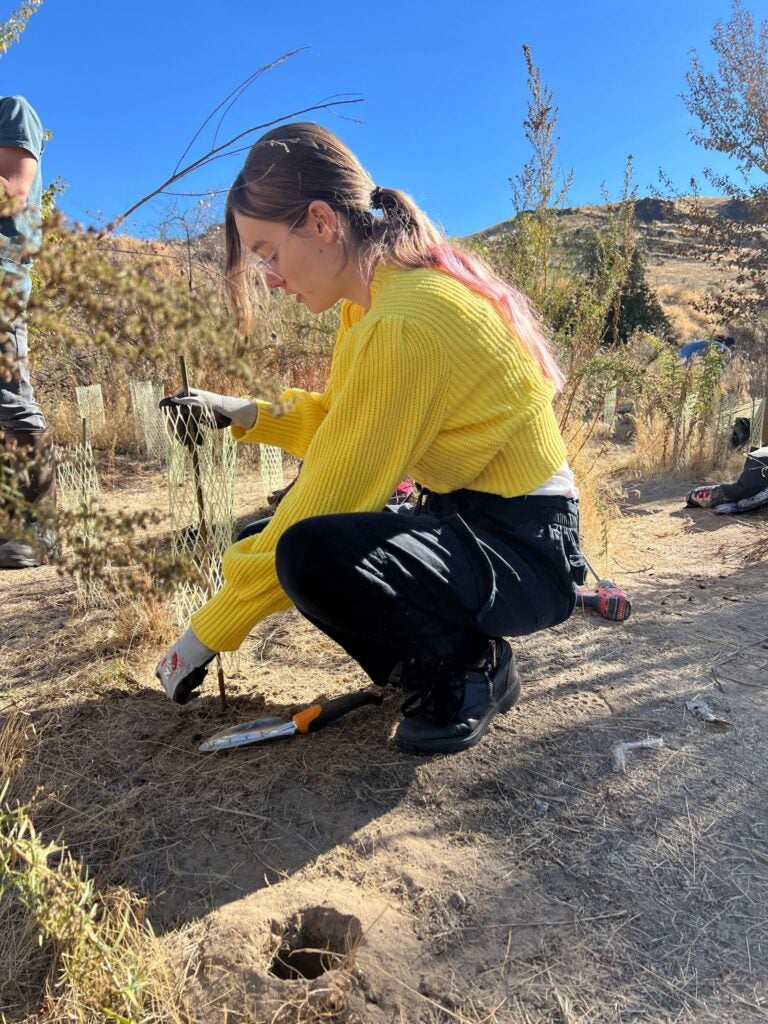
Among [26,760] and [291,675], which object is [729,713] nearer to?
A: [291,675]

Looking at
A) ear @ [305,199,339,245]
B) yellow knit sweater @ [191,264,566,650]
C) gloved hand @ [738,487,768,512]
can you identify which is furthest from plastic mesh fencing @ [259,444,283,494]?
gloved hand @ [738,487,768,512]

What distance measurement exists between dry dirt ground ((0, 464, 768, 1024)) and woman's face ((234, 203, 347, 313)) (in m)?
1.00

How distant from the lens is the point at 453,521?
1.44 metres

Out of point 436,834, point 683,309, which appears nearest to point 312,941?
point 436,834

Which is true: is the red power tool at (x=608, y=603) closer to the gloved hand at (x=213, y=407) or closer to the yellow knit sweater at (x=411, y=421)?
the yellow knit sweater at (x=411, y=421)

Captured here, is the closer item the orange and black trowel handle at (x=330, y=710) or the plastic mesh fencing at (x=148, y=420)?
the orange and black trowel handle at (x=330, y=710)

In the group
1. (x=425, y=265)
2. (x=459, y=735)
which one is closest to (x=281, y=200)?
(x=425, y=265)

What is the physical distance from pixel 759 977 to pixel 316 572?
0.92 meters

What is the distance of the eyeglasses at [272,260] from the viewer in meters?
1.47

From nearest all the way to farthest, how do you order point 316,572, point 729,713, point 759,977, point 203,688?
1. point 759,977
2. point 316,572
3. point 729,713
4. point 203,688

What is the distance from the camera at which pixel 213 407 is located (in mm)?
1709

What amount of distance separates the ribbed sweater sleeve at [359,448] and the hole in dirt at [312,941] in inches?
19.2

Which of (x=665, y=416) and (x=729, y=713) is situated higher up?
(x=665, y=416)

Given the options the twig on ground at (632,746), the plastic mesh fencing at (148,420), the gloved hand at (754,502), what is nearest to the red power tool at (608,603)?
the twig on ground at (632,746)
